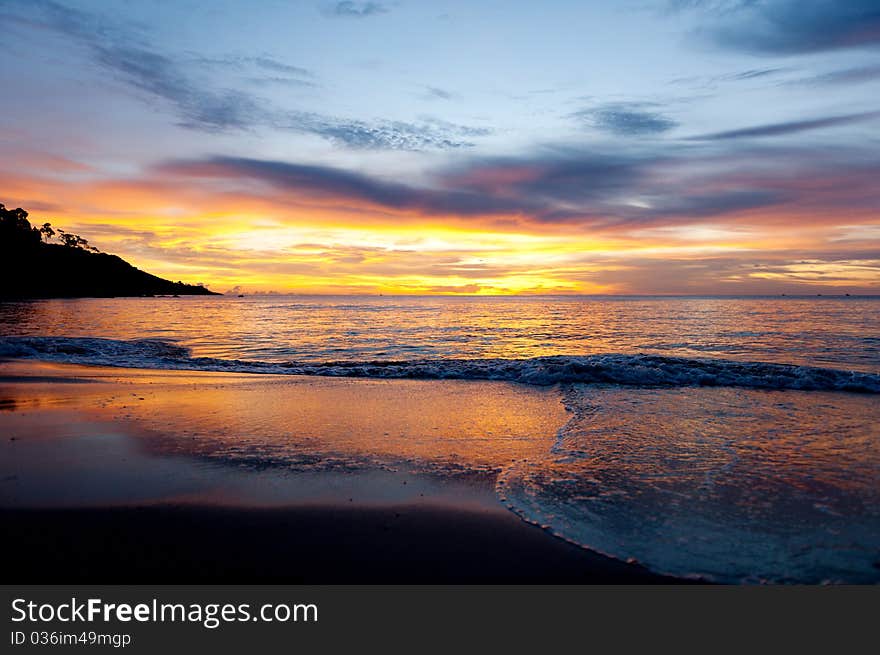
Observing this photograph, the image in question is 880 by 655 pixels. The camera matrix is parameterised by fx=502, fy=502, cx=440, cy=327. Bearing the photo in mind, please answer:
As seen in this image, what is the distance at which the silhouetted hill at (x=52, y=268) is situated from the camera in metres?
108

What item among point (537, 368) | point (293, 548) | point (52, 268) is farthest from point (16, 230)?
point (293, 548)

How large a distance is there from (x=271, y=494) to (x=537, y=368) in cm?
1303

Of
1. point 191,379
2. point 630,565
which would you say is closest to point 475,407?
point 630,565

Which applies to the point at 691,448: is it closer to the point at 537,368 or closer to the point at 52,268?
the point at 537,368

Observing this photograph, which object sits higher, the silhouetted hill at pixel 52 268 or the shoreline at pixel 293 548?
the silhouetted hill at pixel 52 268

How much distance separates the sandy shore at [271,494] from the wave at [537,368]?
5.76 m

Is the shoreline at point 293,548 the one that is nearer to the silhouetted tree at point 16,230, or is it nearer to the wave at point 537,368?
the wave at point 537,368

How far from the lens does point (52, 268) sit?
122 metres

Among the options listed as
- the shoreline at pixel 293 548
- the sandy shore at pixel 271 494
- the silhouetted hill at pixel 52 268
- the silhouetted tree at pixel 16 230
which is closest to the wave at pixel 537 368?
the sandy shore at pixel 271 494

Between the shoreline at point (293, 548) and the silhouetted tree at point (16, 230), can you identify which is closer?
the shoreline at point (293, 548)

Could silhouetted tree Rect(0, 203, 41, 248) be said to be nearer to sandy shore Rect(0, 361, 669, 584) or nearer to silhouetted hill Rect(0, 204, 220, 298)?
silhouetted hill Rect(0, 204, 220, 298)
